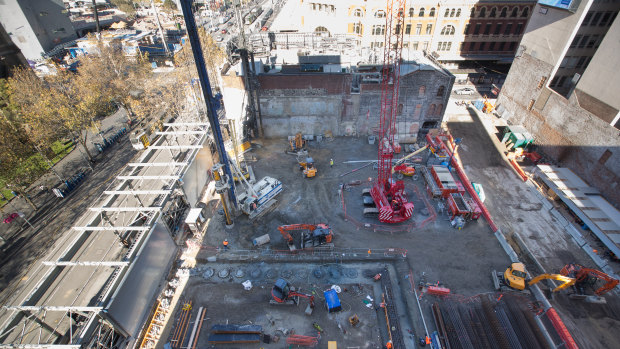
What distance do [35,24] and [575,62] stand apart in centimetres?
9972

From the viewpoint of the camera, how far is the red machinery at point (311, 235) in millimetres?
26625

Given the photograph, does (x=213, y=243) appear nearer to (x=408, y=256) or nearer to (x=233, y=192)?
(x=233, y=192)

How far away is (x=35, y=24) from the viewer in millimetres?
62375

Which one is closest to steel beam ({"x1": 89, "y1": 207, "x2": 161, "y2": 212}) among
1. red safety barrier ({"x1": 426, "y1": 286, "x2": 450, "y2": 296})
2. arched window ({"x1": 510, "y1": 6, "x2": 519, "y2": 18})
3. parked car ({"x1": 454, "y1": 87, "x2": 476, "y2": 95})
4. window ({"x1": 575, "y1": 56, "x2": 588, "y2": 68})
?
red safety barrier ({"x1": 426, "y1": 286, "x2": 450, "y2": 296})

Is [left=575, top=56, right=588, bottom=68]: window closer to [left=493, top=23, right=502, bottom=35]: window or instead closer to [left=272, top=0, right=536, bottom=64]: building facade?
Result: [left=272, top=0, right=536, bottom=64]: building facade

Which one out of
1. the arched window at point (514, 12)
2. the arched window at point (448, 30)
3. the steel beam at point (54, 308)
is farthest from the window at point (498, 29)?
the steel beam at point (54, 308)

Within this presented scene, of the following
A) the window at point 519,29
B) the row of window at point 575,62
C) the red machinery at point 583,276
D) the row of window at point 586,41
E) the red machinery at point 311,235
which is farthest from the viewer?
the window at point 519,29

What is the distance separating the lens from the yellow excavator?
22562mm

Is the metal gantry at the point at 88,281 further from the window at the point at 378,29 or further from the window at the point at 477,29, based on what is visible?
the window at the point at 477,29

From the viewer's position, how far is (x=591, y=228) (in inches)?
1101

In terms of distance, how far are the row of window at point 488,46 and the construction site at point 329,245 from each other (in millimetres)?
26871

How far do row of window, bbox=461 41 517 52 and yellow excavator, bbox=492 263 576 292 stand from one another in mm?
50677

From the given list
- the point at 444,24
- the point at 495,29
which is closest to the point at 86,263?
the point at 444,24

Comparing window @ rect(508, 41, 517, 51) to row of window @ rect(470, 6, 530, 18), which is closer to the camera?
row of window @ rect(470, 6, 530, 18)
